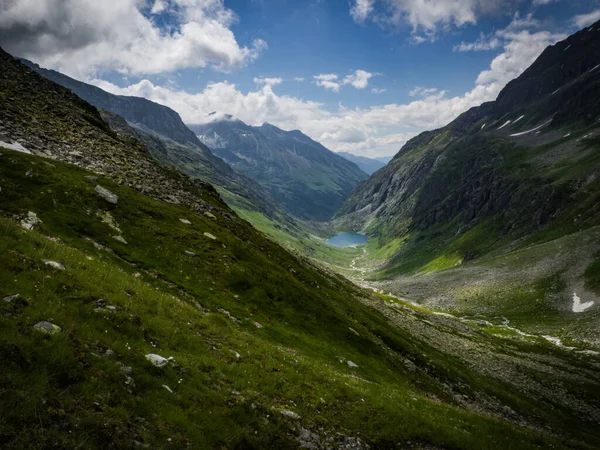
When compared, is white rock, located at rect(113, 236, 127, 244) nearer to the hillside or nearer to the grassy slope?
the grassy slope

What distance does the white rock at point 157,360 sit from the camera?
47.5 ft

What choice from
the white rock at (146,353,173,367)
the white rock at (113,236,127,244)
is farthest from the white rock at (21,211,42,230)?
the white rock at (146,353,173,367)

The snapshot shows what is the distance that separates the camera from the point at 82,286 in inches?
688

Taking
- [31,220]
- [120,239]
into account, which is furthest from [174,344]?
[31,220]

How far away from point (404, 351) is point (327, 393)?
35.8 metres

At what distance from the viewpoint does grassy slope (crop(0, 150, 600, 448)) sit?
10.6 meters

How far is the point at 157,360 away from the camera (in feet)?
48.4

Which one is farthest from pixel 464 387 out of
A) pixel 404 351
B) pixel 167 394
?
pixel 167 394

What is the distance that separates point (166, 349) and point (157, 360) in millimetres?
1987

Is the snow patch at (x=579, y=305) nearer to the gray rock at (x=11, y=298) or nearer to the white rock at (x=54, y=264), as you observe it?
the white rock at (x=54, y=264)

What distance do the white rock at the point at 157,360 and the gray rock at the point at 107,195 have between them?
2850 centimetres

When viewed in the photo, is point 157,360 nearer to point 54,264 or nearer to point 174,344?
point 174,344

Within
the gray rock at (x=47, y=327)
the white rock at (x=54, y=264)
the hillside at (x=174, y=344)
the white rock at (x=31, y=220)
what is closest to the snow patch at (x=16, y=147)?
the hillside at (x=174, y=344)

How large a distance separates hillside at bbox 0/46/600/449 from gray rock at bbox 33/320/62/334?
0.07 metres
